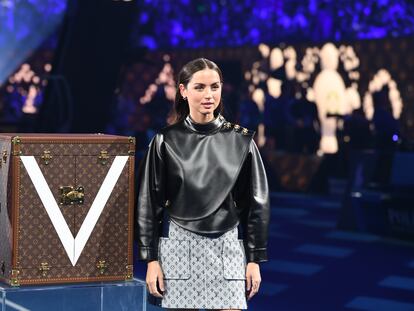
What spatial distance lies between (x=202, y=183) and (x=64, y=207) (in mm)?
491

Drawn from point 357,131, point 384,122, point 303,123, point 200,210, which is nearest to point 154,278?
point 200,210

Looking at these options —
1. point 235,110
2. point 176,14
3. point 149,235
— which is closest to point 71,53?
point 235,110

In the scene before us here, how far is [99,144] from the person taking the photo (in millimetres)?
A: 2660

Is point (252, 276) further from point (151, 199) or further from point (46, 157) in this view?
point (46, 157)

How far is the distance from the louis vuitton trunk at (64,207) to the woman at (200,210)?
24cm

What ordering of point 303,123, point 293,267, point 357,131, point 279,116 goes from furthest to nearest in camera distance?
point 279,116 < point 303,123 < point 357,131 < point 293,267

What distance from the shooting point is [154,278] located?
7.92ft

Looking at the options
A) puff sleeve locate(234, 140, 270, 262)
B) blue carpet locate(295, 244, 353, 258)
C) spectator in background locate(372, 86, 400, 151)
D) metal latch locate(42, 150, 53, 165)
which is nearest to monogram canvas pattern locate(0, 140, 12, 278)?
metal latch locate(42, 150, 53, 165)

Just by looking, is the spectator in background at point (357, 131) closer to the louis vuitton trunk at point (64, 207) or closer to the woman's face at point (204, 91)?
the louis vuitton trunk at point (64, 207)

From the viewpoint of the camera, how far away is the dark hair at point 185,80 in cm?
245

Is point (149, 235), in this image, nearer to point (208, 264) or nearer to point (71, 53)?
point (208, 264)

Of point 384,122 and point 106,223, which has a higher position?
point 384,122

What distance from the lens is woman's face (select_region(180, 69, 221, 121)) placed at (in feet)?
7.97

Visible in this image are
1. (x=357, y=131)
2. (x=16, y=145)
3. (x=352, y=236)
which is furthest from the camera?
(x=357, y=131)
